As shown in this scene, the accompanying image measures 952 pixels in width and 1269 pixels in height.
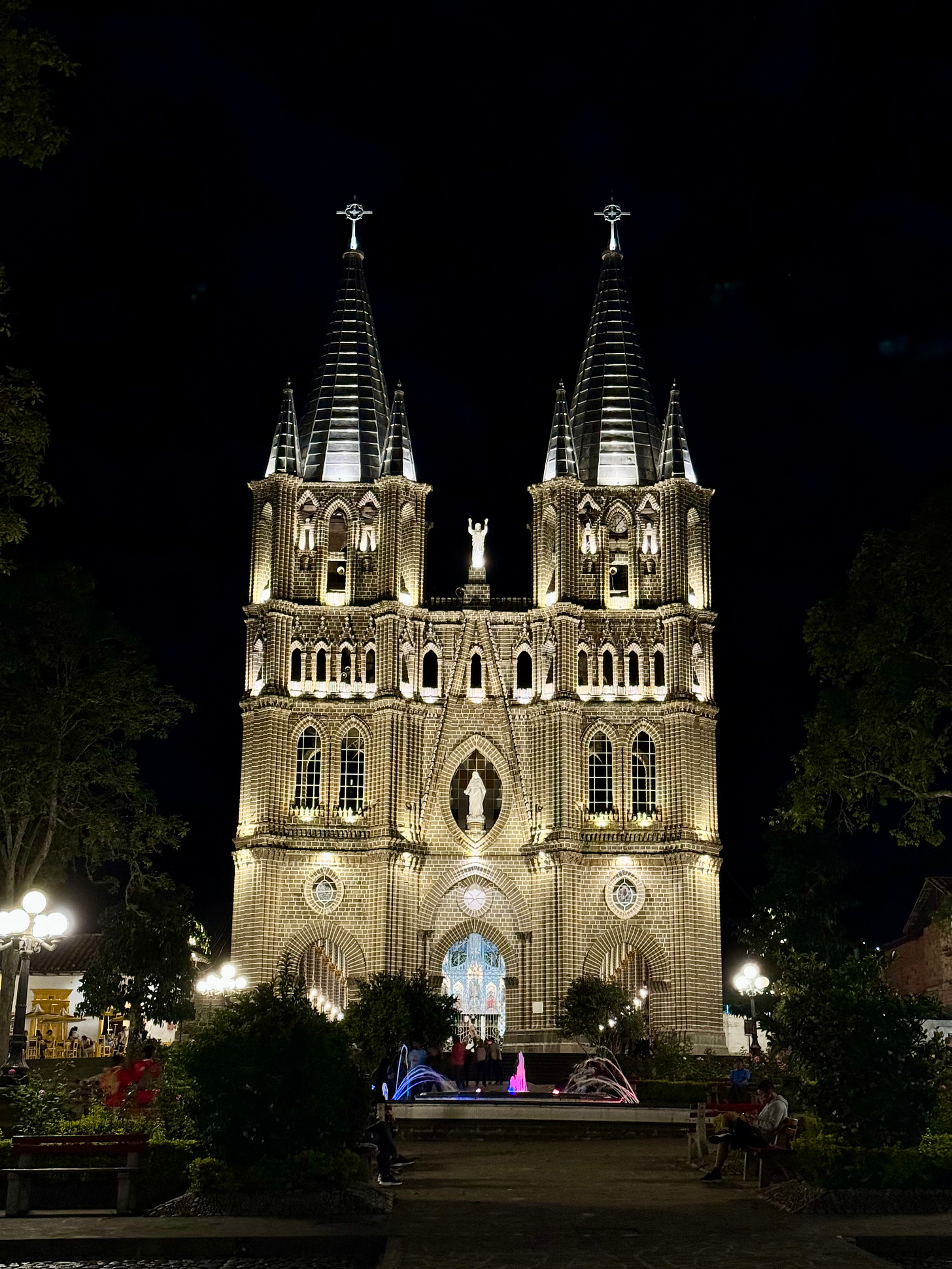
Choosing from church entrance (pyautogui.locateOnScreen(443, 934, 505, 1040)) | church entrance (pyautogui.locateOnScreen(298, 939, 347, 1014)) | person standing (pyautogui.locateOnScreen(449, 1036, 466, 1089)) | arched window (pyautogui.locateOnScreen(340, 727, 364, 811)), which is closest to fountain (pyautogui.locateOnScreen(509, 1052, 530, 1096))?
person standing (pyautogui.locateOnScreen(449, 1036, 466, 1089))

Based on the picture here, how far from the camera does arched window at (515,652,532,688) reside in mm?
56438

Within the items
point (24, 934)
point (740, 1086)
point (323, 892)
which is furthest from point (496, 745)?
point (24, 934)

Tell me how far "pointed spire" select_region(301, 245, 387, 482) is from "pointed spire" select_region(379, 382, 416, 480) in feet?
2.98

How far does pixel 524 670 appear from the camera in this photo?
2237 inches

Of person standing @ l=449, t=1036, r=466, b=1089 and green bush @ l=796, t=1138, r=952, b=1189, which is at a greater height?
person standing @ l=449, t=1036, r=466, b=1089

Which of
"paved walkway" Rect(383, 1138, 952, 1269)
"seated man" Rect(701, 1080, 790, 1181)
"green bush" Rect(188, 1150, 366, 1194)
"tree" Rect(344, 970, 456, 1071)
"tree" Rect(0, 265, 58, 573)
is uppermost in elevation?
"tree" Rect(0, 265, 58, 573)

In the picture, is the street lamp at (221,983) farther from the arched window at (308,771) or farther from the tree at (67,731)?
the tree at (67,731)

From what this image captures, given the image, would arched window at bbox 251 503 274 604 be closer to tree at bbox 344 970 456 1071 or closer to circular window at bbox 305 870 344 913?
circular window at bbox 305 870 344 913

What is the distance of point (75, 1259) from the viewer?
1433 centimetres

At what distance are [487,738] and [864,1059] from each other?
124 feet

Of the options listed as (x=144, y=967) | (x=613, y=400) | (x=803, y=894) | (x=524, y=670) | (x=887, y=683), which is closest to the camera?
(x=887, y=683)

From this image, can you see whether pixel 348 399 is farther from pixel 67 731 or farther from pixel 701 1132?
pixel 701 1132

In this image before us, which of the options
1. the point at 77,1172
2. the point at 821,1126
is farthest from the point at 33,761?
the point at 821,1126

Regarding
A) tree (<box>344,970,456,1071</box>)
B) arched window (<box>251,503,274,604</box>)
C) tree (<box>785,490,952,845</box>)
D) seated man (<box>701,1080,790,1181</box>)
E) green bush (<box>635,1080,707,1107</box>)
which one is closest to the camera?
seated man (<box>701,1080,790,1181</box>)
